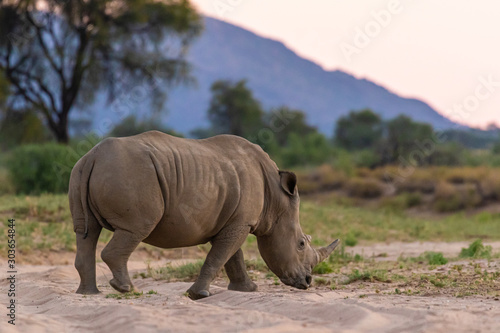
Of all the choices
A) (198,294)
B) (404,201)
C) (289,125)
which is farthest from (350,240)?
(289,125)

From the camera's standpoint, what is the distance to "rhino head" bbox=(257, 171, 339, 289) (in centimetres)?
705

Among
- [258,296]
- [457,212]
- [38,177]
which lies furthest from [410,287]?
[457,212]

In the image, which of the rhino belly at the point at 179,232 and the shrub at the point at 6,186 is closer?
the rhino belly at the point at 179,232

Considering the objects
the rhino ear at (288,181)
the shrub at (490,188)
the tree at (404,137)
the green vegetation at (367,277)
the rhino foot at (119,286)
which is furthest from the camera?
the tree at (404,137)

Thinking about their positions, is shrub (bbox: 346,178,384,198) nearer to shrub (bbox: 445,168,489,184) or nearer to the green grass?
shrub (bbox: 445,168,489,184)

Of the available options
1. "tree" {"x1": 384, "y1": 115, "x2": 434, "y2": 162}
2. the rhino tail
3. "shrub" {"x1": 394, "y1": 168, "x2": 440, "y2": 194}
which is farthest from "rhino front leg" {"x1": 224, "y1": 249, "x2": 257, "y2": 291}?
"tree" {"x1": 384, "y1": 115, "x2": 434, "y2": 162}

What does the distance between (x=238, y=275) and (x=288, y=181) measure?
111 centimetres

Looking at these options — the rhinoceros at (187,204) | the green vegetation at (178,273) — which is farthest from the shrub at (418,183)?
the rhinoceros at (187,204)

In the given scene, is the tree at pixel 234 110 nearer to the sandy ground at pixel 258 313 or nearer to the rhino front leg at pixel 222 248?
the rhino front leg at pixel 222 248

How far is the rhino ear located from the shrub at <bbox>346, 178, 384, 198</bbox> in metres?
19.0

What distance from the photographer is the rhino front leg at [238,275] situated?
7.11 metres

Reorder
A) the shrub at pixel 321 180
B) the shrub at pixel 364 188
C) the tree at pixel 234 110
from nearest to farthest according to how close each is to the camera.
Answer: the shrub at pixel 364 188, the shrub at pixel 321 180, the tree at pixel 234 110

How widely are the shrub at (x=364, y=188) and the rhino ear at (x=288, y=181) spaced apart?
18967 mm

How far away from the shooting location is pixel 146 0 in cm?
2600
